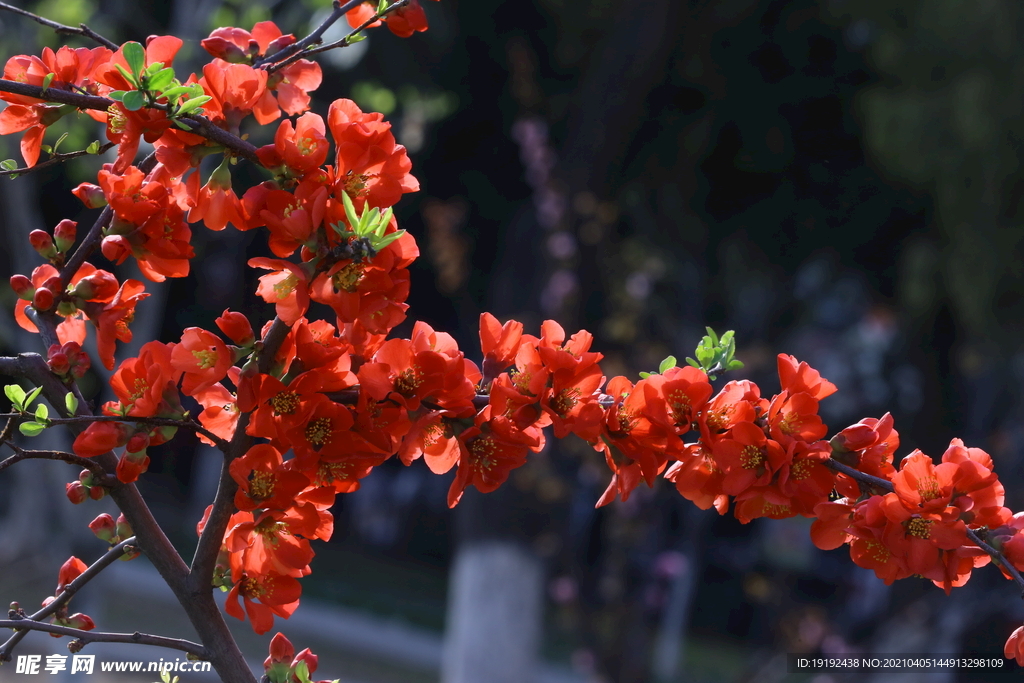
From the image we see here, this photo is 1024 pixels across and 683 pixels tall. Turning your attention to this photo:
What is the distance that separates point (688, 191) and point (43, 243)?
4.97 meters

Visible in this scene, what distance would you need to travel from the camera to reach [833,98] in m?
5.21

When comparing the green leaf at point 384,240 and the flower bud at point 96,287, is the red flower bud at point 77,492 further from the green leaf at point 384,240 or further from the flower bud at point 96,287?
the green leaf at point 384,240

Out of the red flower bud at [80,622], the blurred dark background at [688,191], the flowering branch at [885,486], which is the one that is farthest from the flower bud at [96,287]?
the blurred dark background at [688,191]

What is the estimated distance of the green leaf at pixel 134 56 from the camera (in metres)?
0.75

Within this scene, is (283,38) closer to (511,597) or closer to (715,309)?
(511,597)

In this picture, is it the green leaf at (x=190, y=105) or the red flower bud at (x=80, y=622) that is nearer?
the green leaf at (x=190, y=105)

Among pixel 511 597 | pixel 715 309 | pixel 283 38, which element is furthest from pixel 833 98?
pixel 283 38

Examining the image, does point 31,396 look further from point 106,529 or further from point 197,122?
point 197,122

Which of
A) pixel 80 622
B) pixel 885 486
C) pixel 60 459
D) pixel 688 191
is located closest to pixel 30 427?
pixel 60 459

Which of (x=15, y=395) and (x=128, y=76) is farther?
(x=15, y=395)

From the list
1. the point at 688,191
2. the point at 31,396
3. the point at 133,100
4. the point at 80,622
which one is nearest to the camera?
the point at 133,100

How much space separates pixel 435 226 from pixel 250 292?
5086 millimetres

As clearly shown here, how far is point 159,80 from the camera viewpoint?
0.76 metres

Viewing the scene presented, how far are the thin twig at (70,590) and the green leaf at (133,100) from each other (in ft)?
1.41
